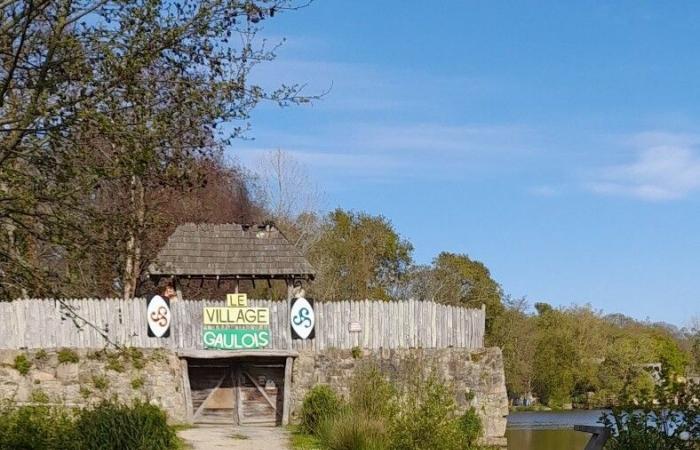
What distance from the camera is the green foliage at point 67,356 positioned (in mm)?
21188

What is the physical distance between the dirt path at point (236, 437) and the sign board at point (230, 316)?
2.33 meters

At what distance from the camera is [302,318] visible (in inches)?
869

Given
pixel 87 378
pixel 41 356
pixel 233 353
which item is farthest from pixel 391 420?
pixel 41 356

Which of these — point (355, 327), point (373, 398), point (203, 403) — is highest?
point (355, 327)

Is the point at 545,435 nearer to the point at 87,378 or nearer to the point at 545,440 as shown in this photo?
the point at 545,440

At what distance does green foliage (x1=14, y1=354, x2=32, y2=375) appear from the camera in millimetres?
21078

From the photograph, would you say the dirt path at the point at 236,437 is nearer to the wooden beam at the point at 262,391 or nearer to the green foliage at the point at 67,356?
the wooden beam at the point at 262,391

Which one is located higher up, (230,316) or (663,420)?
(230,316)

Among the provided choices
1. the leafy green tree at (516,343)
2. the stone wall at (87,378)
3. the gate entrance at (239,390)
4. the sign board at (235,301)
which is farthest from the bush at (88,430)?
the leafy green tree at (516,343)

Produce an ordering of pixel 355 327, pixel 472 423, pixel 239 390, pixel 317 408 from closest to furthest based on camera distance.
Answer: pixel 317 408 → pixel 472 423 → pixel 355 327 → pixel 239 390

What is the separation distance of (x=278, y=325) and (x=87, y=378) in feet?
14.4

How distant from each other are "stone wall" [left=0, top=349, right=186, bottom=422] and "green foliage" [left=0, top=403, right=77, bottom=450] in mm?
5885

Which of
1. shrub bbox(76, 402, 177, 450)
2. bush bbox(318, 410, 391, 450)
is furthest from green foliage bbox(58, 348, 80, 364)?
bush bbox(318, 410, 391, 450)

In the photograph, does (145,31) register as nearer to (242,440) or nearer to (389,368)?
(242,440)
